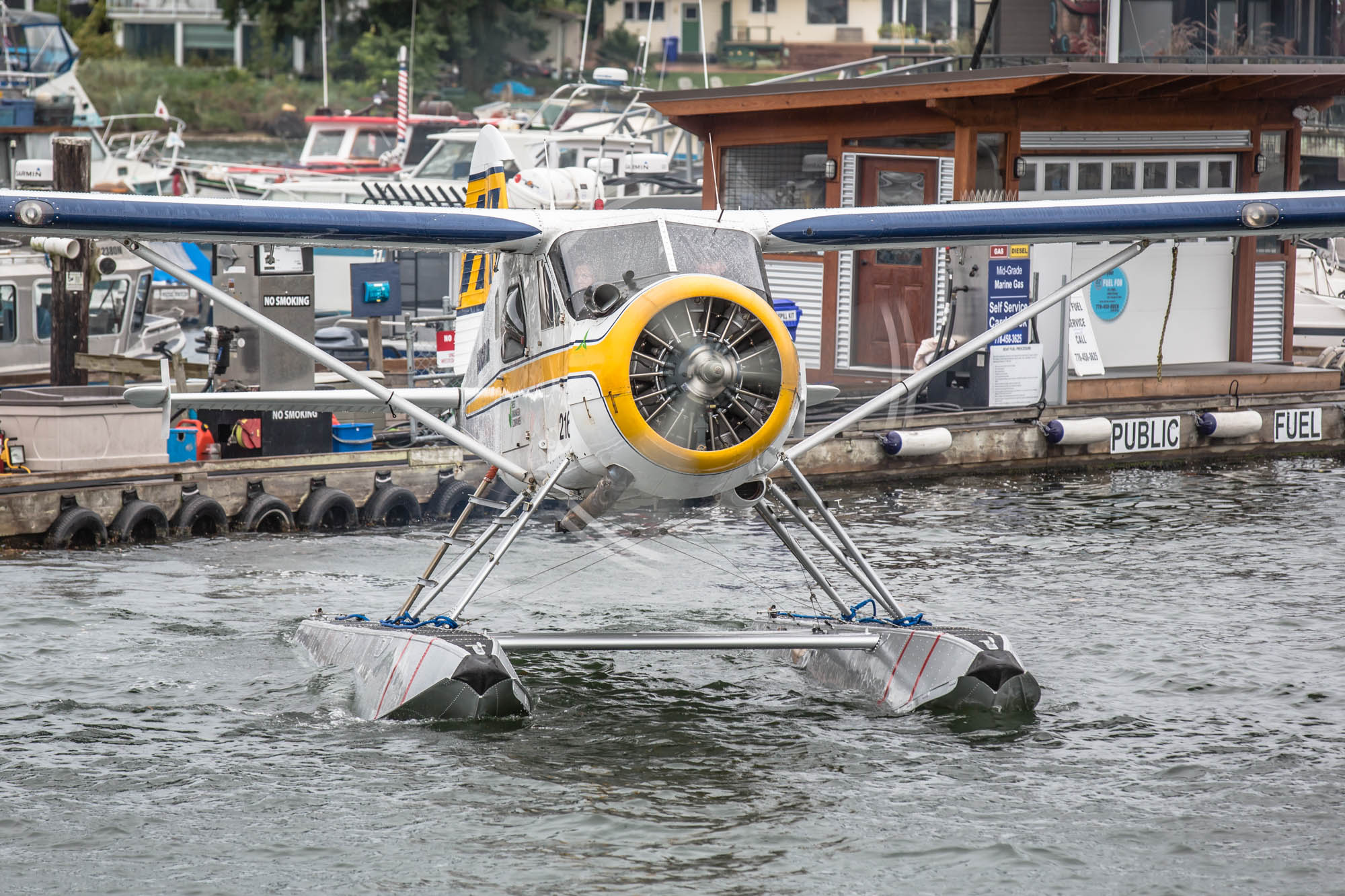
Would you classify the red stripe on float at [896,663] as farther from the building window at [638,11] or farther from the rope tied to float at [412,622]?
the building window at [638,11]

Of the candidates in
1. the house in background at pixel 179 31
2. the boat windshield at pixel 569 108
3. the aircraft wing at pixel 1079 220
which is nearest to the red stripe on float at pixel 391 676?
the aircraft wing at pixel 1079 220

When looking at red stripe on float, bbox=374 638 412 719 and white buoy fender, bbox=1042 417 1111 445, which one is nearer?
red stripe on float, bbox=374 638 412 719

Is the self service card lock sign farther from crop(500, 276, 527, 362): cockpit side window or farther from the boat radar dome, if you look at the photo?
the boat radar dome

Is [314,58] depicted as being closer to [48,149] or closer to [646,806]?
[48,149]

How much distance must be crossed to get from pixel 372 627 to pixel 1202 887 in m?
4.61

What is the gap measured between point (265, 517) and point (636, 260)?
644 cm

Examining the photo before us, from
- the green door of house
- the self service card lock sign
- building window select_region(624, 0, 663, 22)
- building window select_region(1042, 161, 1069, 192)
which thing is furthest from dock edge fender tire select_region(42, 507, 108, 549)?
building window select_region(624, 0, 663, 22)

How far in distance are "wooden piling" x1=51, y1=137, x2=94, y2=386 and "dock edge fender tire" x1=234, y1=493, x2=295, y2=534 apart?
334cm

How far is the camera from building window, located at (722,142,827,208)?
19.2m

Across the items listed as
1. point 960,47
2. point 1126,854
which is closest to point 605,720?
point 1126,854

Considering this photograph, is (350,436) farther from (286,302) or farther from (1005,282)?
(1005,282)

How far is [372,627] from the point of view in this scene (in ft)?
29.0

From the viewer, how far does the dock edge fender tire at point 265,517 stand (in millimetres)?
13180

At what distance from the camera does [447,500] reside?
1404cm
